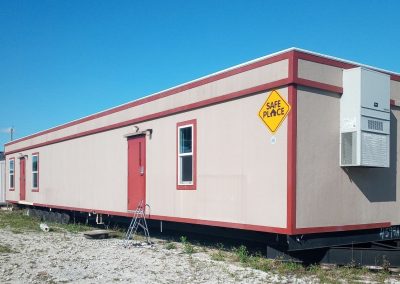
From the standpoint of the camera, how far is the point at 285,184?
771 cm

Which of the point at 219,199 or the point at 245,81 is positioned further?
the point at 219,199

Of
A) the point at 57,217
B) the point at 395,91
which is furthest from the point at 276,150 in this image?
the point at 57,217

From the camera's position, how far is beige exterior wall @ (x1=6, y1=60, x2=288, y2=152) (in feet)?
26.5

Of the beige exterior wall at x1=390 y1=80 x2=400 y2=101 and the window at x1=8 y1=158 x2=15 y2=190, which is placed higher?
the beige exterior wall at x1=390 y1=80 x2=400 y2=101

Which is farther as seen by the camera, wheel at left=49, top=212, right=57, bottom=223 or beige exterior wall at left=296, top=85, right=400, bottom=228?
wheel at left=49, top=212, right=57, bottom=223

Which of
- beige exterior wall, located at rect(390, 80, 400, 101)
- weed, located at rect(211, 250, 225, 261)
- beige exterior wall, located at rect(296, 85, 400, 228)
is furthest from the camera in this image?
beige exterior wall, located at rect(390, 80, 400, 101)

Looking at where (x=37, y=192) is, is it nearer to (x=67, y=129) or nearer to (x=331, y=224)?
(x=67, y=129)

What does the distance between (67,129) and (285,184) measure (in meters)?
10.6

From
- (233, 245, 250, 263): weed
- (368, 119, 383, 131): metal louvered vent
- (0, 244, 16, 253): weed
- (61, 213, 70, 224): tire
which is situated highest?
(368, 119, 383, 131): metal louvered vent

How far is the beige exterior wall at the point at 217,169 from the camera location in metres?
8.08

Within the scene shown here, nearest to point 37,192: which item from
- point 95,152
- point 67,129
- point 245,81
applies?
point 67,129

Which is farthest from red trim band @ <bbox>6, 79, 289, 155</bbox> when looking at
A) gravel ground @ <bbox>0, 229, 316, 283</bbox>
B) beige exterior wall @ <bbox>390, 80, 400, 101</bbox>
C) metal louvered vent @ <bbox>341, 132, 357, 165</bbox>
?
gravel ground @ <bbox>0, 229, 316, 283</bbox>

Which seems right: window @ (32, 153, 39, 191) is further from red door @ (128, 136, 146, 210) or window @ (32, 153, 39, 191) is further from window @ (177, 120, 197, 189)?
window @ (177, 120, 197, 189)

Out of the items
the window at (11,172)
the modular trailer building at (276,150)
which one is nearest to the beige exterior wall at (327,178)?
the modular trailer building at (276,150)
